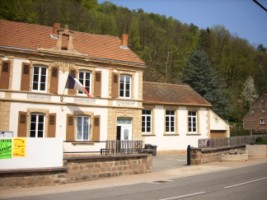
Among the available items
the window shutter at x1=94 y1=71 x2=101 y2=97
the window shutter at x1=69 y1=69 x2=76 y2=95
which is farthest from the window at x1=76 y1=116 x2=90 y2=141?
the window shutter at x1=94 y1=71 x2=101 y2=97

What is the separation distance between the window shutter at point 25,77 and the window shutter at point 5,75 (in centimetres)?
100

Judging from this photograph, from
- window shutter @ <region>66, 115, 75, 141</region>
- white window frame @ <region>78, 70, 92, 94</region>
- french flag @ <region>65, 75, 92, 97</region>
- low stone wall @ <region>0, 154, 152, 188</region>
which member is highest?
white window frame @ <region>78, 70, 92, 94</region>

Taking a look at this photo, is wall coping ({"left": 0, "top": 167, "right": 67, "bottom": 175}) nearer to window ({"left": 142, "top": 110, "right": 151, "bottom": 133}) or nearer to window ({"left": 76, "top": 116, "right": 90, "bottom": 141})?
window ({"left": 76, "top": 116, "right": 90, "bottom": 141})

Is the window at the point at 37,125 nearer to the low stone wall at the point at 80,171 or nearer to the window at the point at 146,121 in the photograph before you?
the low stone wall at the point at 80,171

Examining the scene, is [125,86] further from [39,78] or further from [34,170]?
[34,170]

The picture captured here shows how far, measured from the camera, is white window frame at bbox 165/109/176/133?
31.1 meters

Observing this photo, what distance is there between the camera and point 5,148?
1308cm

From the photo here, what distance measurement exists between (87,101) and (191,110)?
1192 centimetres

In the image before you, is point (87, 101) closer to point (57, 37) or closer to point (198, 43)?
point (57, 37)

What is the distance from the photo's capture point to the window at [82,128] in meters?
25.1

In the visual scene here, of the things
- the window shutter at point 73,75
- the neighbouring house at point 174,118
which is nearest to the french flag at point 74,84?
the window shutter at point 73,75

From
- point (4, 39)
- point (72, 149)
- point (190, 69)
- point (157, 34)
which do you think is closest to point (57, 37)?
point (4, 39)

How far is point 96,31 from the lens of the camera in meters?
58.2

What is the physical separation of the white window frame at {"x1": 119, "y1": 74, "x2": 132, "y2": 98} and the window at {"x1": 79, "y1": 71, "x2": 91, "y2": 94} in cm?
284
